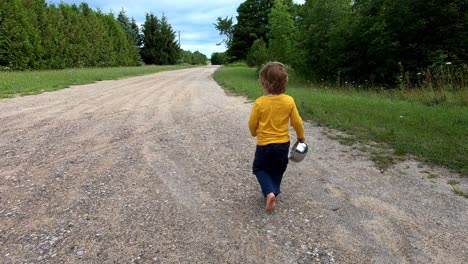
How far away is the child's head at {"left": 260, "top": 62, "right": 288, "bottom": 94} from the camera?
10.5ft

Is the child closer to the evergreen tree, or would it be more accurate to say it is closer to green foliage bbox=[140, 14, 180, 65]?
the evergreen tree

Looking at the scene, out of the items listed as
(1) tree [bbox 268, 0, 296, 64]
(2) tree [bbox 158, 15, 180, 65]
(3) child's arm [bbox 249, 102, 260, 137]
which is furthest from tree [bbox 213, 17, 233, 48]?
(3) child's arm [bbox 249, 102, 260, 137]

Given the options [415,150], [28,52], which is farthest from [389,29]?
[28,52]

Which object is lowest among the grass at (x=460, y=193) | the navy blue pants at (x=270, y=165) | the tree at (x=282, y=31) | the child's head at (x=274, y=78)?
the grass at (x=460, y=193)

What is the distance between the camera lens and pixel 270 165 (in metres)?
3.43

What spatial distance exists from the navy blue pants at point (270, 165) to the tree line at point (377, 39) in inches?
423

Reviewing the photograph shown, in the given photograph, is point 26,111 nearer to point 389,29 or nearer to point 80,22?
point 389,29

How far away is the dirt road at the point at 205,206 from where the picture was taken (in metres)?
2.60

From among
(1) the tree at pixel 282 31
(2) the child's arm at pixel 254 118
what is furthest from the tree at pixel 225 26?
(2) the child's arm at pixel 254 118

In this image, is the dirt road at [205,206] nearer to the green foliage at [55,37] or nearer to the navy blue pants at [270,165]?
the navy blue pants at [270,165]

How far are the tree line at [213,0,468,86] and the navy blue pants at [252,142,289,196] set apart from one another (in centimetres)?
1075

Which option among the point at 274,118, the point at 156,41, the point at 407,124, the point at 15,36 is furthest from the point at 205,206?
the point at 156,41

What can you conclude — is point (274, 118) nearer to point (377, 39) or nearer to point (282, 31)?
point (377, 39)

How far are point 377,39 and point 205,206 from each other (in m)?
12.7
